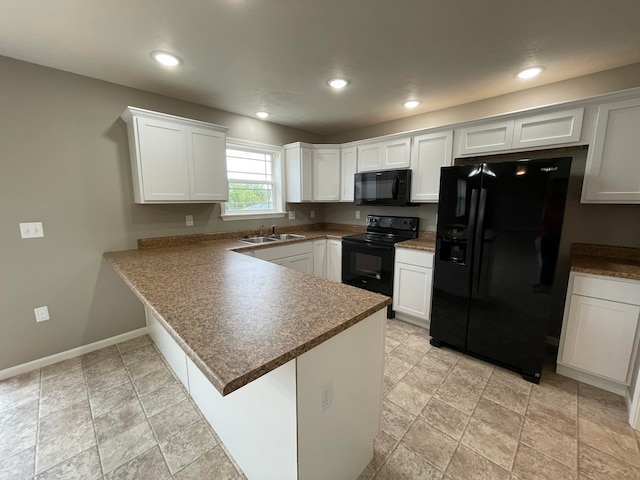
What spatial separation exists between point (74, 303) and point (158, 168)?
145 centimetres

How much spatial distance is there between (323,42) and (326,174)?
2.13 meters

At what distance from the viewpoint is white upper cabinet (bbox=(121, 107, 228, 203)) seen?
235cm

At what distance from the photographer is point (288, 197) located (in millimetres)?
3941

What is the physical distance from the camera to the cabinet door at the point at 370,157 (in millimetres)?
3344

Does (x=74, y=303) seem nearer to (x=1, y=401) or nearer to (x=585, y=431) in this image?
(x=1, y=401)

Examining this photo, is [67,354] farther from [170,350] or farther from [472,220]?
[472,220]

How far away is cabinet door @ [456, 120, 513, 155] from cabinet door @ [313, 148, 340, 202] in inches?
66.0

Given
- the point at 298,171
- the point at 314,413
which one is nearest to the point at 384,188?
the point at 298,171

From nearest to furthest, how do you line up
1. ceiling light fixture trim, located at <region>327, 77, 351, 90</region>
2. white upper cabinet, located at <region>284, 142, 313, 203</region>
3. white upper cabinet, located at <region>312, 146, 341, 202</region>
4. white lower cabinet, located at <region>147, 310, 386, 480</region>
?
white lower cabinet, located at <region>147, 310, 386, 480</region> < ceiling light fixture trim, located at <region>327, 77, 351, 90</region> < white upper cabinet, located at <region>284, 142, 313, 203</region> < white upper cabinet, located at <region>312, 146, 341, 202</region>

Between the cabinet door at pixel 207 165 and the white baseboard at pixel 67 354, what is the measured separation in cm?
157

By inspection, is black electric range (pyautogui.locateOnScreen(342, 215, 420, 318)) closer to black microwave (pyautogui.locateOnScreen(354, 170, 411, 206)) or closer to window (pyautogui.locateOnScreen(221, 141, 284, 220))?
black microwave (pyautogui.locateOnScreen(354, 170, 411, 206))

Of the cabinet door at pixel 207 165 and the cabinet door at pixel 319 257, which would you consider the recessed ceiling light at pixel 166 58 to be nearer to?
the cabinet door at pixel 207 165

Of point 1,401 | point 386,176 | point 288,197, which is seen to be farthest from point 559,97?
point 1,401

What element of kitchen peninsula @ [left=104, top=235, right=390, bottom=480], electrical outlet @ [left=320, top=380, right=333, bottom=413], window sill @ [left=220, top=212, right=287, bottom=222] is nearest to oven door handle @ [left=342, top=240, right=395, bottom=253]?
window sill @ [left=220, top=212, right=287, bottom=222]
